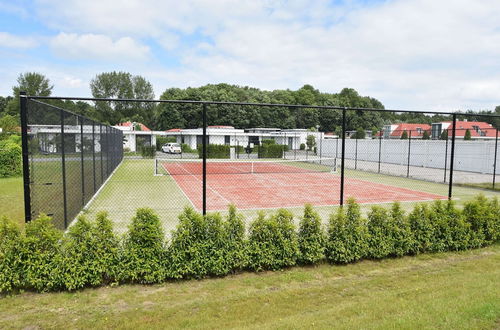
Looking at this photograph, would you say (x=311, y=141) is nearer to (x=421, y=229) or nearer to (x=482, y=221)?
(x=482, y=221)

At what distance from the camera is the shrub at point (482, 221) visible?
6.54m

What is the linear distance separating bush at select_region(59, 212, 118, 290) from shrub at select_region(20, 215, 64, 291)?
0.37 ft

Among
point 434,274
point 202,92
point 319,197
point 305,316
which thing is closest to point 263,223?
point 305,316

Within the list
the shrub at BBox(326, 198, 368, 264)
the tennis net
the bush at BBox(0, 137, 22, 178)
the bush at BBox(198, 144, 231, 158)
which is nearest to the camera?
the shrub at BBox(326, 198, 368, 264)

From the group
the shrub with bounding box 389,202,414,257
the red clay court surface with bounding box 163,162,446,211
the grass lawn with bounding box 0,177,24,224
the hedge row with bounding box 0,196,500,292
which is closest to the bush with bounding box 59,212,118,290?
the hedge row with bounding box 0,196,500,292

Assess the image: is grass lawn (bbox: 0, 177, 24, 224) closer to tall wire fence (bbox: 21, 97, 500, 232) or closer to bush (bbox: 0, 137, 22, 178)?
tall wire fence (bbox: 21, 97, 500, 232)

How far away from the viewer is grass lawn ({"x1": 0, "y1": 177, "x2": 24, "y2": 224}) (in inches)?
353

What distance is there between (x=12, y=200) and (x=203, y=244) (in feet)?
29.1

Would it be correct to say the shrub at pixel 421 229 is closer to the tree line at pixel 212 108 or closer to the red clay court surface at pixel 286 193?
the red clay court surface at pixel 286 193

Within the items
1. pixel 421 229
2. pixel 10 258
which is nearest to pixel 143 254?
pixel 10 258

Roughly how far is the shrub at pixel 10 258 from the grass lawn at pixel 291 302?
0.66ft

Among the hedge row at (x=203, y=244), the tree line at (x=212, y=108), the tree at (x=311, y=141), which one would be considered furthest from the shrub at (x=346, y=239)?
the tree at (x=311, y=141)

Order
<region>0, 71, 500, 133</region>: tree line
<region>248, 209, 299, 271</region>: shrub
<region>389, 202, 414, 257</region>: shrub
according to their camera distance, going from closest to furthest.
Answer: <region>248, 209, 299, 271</region>: shrub → <region>389, 202, 414, 257</region>: shrub → <region>0, 71, 500, 133</region>: tree line

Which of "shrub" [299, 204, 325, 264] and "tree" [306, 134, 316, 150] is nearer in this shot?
"shrub" [299, 204, 325, 264]
